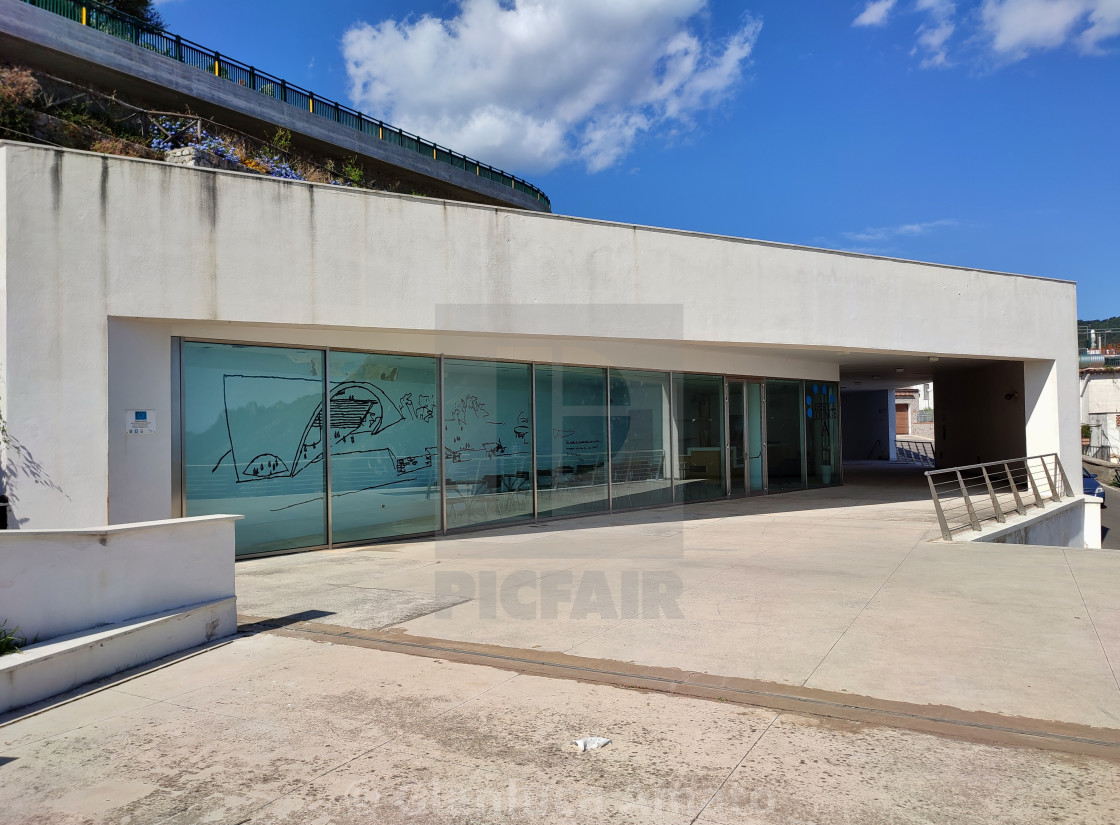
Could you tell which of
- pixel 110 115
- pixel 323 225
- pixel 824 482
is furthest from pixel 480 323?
pixel 110 115

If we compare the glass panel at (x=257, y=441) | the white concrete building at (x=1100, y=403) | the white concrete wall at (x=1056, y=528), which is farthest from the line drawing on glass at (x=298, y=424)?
the white concrete building at (x=1100, y=403)

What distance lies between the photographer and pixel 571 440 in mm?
13250

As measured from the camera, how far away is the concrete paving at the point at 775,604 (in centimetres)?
487

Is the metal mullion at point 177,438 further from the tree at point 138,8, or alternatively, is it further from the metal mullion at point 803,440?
the tree at point 138,8

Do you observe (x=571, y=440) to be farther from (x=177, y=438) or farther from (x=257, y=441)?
(x=177, y=438)

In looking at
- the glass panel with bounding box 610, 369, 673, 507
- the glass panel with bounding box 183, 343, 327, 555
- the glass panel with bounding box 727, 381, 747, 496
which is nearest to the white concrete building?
the glass panel with bounding box 727, 381, 747, 496

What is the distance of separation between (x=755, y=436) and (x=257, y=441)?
10855 mm

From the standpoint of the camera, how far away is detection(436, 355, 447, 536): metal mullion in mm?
11305

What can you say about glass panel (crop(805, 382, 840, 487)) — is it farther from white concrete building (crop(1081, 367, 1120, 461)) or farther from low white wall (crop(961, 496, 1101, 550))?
white concrete building (crop(1081, 367, 1120, 461))

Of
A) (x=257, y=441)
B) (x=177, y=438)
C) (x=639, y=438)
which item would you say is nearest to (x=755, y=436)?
(x=639, y=438)

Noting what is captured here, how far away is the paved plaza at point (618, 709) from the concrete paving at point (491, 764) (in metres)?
0.02

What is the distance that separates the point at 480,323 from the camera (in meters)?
10.1

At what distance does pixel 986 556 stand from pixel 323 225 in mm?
8865

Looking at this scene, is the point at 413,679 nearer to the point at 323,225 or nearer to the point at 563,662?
the point at 563,662
